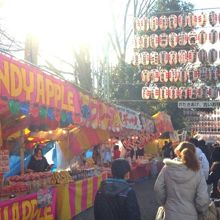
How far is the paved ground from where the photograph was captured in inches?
388

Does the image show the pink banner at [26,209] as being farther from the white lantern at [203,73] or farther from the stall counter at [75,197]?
the white lantern at [203,73]

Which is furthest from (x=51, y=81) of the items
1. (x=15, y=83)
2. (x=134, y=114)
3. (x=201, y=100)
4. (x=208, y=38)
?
(x=201, y=100)

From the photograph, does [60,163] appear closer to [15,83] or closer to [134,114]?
[134,114]

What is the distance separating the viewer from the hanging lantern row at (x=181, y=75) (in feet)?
82.0

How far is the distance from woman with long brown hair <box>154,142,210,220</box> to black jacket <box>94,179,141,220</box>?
39.2 inches

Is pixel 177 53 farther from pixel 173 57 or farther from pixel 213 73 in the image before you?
pixel 213 73

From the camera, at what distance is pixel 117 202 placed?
4.28m

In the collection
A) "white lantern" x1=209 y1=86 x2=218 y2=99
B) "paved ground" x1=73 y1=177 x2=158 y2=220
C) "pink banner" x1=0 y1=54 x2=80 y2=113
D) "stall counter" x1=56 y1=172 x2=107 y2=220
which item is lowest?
"paved ground" x1=73 y1=177 x2=158 y2=220

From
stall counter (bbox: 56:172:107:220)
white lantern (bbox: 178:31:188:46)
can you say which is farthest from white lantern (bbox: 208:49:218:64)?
stall counter (bbox: 56:172:107:220)

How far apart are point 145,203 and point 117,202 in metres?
7.93

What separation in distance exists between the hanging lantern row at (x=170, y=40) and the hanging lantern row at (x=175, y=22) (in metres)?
0.43

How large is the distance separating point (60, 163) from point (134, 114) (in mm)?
3909

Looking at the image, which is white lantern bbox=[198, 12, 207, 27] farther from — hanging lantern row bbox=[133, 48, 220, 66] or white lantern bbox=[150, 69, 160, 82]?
white lantern bbox=[150, 69, 160, 82]

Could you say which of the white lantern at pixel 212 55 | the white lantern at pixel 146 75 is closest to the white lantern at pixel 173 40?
the white lantern at pixel 212 55
